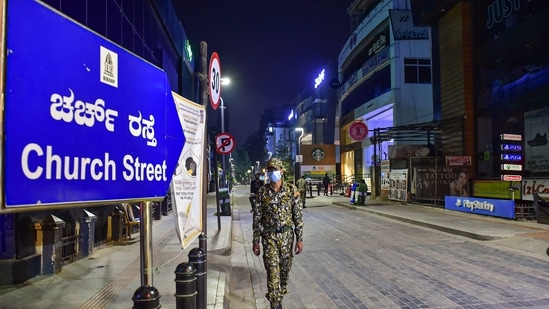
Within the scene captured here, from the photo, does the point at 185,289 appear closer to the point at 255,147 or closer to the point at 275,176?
the point at 275,176

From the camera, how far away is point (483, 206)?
49.5 ft

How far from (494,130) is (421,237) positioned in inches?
420

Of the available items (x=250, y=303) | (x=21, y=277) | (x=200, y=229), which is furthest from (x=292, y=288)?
(x=21, y=277)

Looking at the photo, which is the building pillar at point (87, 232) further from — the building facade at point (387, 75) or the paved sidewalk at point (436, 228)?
the building facade at point (387, 75)

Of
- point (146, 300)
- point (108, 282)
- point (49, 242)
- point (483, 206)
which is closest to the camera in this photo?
point (146, 300)

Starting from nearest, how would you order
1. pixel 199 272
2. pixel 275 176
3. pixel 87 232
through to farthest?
1. pixel 199 272
2. pixel 275 176
3. pixel 87 232

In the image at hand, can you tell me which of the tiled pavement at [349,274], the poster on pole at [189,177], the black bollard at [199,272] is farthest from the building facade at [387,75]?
the black bollard at [199,272]

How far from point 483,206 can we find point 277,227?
13.0 meters

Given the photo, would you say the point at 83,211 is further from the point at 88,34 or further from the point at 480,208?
the point at 480,208

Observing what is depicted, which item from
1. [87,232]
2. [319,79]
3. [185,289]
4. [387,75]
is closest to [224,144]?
[87,232]

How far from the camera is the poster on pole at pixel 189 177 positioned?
371 cm

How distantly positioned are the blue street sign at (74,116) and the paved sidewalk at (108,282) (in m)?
1.60

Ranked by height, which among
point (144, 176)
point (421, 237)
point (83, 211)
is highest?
point (144, 176)

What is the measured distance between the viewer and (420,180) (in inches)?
802
